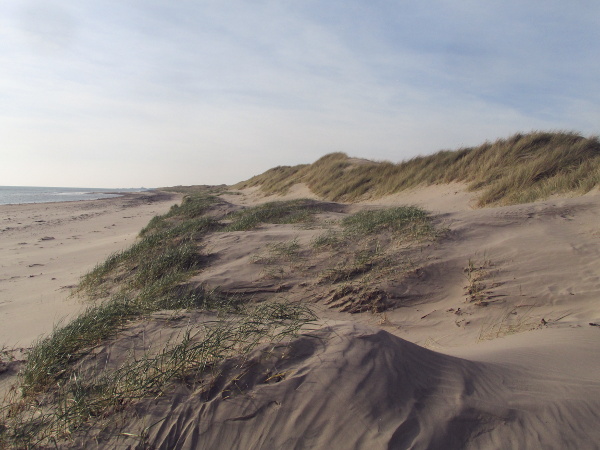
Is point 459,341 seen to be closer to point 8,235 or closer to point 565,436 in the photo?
point 565,436

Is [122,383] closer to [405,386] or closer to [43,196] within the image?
[405,386]

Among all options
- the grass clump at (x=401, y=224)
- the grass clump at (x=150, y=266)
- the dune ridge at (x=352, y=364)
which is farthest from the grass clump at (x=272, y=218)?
the dune ridge at (x=352, y=364)

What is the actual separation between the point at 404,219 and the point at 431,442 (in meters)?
4.27

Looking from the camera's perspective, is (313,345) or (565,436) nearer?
(565,436)

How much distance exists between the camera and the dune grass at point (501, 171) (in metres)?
8.53

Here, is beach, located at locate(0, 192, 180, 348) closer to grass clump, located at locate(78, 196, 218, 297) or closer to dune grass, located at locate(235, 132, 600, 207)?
grass clump, located at locate(78, 196, 218, 297)

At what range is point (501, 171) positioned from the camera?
11.1 m

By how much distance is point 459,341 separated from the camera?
3.23m

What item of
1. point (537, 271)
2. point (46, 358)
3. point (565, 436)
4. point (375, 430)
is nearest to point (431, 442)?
point (375, 430)

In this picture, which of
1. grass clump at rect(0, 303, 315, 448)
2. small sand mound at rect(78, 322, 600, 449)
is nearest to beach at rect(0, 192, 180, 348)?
grass clump at rect(0, 303, 315, 448)

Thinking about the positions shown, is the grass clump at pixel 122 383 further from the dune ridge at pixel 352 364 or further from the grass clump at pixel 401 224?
the grass clump at pixel 401 224

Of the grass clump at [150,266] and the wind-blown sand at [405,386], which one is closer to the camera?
the wind-blown sand at [405,386]

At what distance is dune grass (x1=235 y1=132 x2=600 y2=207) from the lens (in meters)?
8.53

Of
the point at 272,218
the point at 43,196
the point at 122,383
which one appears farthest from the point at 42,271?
the point at 43,196
